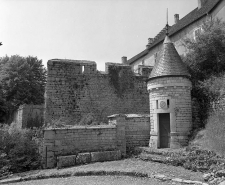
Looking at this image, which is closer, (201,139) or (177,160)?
(177,160)

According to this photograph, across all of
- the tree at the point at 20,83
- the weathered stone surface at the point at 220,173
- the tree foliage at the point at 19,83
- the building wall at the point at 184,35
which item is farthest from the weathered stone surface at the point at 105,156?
the tree at the point at 20,83

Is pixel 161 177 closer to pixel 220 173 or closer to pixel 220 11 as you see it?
pixel 220 173

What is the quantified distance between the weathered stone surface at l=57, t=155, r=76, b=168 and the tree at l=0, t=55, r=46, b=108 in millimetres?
15885

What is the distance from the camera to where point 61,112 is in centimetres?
1323

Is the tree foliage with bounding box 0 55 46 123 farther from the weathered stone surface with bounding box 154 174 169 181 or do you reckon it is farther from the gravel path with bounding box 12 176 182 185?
the weathered stone surface with bounding box 154 174 169 181

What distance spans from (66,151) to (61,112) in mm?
4148

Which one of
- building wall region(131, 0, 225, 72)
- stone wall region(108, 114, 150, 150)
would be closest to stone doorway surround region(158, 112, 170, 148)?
stone wall region(108, 114, 150, 150)

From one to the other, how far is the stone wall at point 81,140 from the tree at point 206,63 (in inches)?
168

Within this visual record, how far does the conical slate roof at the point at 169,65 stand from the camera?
10.2 m

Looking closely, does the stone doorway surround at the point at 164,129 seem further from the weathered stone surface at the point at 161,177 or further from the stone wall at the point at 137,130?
the weathered stone surface at the point at 161,177

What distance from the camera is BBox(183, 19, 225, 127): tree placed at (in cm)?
1112

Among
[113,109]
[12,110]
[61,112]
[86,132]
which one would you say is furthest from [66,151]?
[12,110]

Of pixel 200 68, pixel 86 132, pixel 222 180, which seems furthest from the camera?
pixel 200 68

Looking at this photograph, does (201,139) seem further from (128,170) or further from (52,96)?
(52,96)
